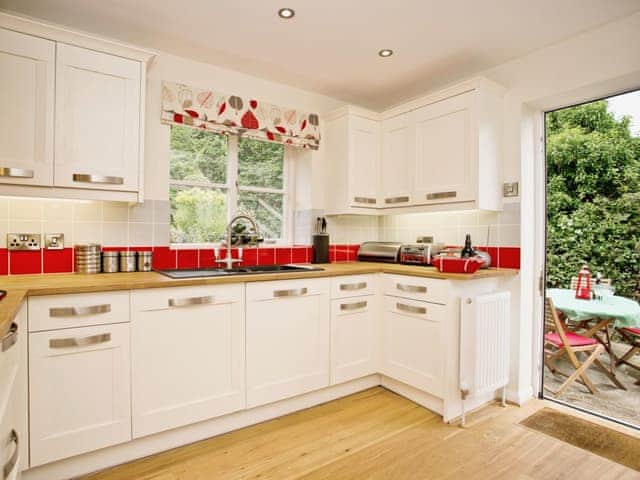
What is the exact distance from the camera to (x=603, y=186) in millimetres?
2600

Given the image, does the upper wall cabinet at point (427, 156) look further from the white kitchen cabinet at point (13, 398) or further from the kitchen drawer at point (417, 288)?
the white kitchen cabinet at point (13, 398)

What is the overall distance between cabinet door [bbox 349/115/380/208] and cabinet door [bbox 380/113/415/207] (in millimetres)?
68

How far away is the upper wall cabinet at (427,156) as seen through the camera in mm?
2422

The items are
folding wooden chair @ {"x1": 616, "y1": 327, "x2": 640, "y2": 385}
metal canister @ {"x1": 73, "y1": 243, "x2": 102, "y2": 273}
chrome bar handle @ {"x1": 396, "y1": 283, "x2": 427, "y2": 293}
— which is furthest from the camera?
folding wooden chair @ {"x1": 616, "y1": 327, "x2": 640, "y2": 385}

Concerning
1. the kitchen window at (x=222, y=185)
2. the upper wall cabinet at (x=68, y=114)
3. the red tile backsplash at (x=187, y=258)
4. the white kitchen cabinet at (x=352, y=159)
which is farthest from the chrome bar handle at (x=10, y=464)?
the white kitchen cabinet at (x=352, y=159)

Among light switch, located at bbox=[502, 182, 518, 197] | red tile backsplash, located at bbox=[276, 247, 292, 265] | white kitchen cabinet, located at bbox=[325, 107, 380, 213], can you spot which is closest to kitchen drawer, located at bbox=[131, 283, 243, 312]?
red tile backsplash, located at bbox=[276, 247, 292, 265]

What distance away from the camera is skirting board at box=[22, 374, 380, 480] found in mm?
1653

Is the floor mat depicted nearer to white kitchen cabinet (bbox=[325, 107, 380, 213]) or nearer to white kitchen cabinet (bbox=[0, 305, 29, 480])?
white kitchen cabinet (bbox=[325, 107, 380, 213])

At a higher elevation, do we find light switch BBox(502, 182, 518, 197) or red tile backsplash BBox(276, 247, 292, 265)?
light switch BBox(502, 182, 518, 197)

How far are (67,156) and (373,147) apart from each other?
218cm

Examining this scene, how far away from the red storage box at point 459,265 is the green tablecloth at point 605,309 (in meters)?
1.00

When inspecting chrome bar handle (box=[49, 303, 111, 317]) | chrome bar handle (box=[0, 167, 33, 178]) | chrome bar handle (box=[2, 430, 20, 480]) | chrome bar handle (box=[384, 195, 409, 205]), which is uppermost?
chrome bar handle (box=[384, 195, 409, 205])

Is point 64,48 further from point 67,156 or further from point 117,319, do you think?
point 117,319

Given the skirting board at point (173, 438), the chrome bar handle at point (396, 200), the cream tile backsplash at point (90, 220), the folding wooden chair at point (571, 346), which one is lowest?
the skirting board at point (173, 438)
